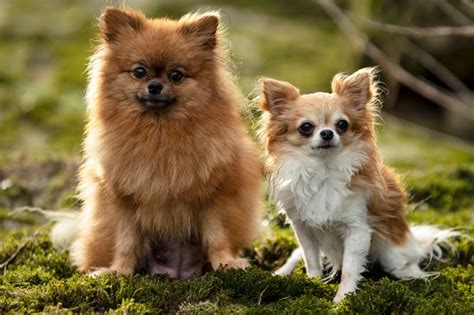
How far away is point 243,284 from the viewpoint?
5.05 m

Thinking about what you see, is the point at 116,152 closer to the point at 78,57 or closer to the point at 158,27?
the point at 158,27

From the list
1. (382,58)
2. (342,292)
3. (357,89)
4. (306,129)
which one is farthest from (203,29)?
(382,58)

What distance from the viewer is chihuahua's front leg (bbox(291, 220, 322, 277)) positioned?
17.5 feet

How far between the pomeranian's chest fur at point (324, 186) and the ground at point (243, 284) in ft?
1.60

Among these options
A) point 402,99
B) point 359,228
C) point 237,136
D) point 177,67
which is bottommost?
point 402,99

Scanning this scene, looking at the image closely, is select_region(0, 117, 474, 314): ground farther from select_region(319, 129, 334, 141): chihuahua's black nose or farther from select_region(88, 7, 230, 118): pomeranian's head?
select_region(88, 7, 230, 118): pomeranian's head

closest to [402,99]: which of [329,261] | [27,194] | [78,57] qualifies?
[78,57]

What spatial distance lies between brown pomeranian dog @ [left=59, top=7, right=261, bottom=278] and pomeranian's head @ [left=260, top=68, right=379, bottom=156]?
373mm

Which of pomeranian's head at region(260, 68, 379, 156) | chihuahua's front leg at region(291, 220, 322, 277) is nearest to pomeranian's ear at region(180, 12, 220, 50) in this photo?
pomeranian's head at region(260, 68, 379, 156)

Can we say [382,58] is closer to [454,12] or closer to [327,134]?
[454,12]

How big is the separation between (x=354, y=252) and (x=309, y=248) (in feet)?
1.37

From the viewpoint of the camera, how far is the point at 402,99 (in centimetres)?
1703

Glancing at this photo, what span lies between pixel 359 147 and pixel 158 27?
5.63ft

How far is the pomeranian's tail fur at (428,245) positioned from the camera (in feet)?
19.4
